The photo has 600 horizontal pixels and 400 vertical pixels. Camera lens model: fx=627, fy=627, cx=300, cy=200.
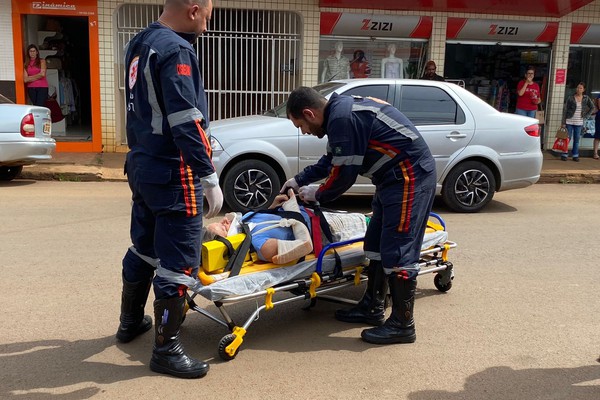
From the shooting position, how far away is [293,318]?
179 inches

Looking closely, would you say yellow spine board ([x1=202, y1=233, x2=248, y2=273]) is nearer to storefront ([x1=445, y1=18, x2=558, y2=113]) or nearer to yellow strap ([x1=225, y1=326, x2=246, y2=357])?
yellow strap ([x1=225, y1=326, x2=246, y2=357])

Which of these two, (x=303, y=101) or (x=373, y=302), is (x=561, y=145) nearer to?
(x=373, y=302)

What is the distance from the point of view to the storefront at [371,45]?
1324 centimetres

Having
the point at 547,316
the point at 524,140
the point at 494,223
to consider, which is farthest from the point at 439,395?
the point at 524,140

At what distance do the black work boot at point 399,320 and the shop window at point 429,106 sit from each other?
443cm

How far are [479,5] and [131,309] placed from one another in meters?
11.5

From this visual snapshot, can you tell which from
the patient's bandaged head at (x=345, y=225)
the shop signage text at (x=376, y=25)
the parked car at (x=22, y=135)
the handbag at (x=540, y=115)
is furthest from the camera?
the handbag at (x=540, y=115)

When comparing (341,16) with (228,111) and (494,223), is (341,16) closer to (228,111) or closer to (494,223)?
(228,111)

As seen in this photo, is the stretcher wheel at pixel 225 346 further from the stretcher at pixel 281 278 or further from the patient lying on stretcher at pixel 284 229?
the patient lying on stretcher at pixel 284 229

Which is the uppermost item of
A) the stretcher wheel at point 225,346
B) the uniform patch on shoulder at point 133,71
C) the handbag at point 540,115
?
the uniform patch on shoulder at point 133,71

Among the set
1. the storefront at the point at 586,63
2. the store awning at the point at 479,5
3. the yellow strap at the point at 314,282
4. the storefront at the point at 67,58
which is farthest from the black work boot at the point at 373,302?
the storefront at the point at 586,63

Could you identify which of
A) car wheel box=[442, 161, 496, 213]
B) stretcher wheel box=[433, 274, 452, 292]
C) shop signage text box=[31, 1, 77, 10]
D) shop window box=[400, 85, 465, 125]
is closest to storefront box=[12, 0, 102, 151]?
shop signage text box=[31, 1, 77, 10]

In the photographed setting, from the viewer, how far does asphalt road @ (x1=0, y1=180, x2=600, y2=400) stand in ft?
11.4

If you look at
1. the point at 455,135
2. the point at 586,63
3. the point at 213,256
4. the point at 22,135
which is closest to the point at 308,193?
the point at 213,256
